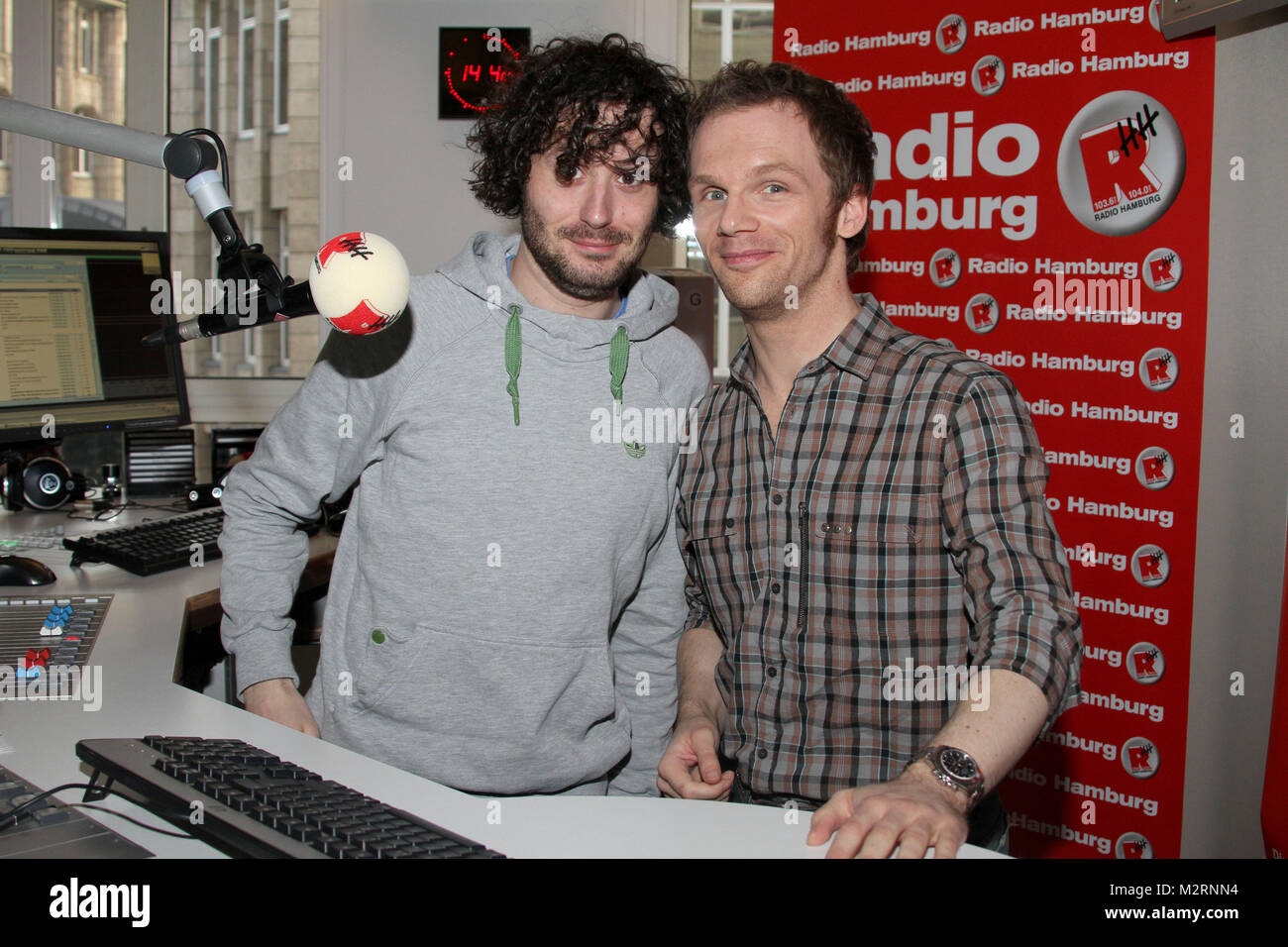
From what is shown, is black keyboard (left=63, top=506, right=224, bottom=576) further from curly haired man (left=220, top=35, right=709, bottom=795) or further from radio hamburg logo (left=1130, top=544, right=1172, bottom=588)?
radio hamburg logo (left=1130, top=544, right=1172, bottom=588)

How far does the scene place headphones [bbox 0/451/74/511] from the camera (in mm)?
2697

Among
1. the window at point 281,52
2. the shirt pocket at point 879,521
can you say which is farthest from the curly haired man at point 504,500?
the window at point 281,52

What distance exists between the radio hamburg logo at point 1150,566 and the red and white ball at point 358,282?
6.57 ft

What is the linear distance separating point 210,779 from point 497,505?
61 centimetres

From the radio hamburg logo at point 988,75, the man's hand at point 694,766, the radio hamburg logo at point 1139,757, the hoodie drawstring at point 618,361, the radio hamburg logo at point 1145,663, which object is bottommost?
the radio hamburg logo at point 1139,757

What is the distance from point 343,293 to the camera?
3.72ft

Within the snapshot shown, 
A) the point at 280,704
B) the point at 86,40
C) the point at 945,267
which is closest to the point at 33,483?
the point at 280,704

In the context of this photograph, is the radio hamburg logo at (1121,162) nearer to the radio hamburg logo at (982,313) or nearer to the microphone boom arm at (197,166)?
the radio hamburg logo at (982,313)

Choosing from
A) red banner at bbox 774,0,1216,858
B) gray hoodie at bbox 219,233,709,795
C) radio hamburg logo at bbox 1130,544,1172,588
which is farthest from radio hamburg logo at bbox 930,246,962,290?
gray hoodie at bbox 219,233,709,795

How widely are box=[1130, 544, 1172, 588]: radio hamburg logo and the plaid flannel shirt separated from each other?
1.25 metres

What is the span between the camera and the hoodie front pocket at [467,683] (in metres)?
1.54

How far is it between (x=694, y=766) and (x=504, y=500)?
1.54 ft
